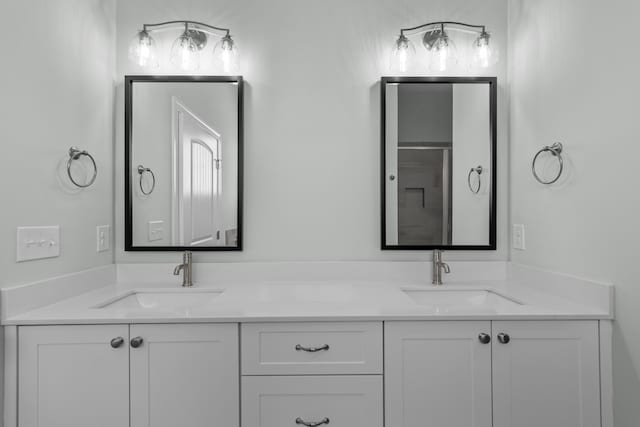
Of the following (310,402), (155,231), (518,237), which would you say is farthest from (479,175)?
(155,231)

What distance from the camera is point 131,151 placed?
5.62 feet

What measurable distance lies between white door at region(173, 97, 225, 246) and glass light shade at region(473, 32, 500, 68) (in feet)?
4.31

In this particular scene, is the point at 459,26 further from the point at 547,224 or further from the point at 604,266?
the point at 604,266

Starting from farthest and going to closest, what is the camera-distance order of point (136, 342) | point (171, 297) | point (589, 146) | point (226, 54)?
1. point (226, 54)
2. point (171, 297)
3. point (589, 146)
4. point (136, 342)

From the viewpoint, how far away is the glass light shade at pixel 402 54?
170 cm

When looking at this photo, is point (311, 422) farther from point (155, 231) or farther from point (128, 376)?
point (155, 231)

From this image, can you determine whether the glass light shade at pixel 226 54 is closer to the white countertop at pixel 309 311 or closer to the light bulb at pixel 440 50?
the light bulb at pixel 440 50

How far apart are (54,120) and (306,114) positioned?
1023 mm

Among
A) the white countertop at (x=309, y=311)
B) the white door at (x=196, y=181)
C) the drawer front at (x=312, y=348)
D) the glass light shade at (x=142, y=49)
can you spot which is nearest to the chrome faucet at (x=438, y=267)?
the white countertop at (x=309, y=311)

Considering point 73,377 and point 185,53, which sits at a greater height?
point 185,53

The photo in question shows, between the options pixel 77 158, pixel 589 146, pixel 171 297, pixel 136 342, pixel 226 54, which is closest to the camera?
pixel 136 342

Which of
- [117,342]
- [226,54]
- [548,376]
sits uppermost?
[226,54]

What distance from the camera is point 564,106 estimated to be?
1.36 metres

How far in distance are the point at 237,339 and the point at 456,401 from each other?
75 centimetres
